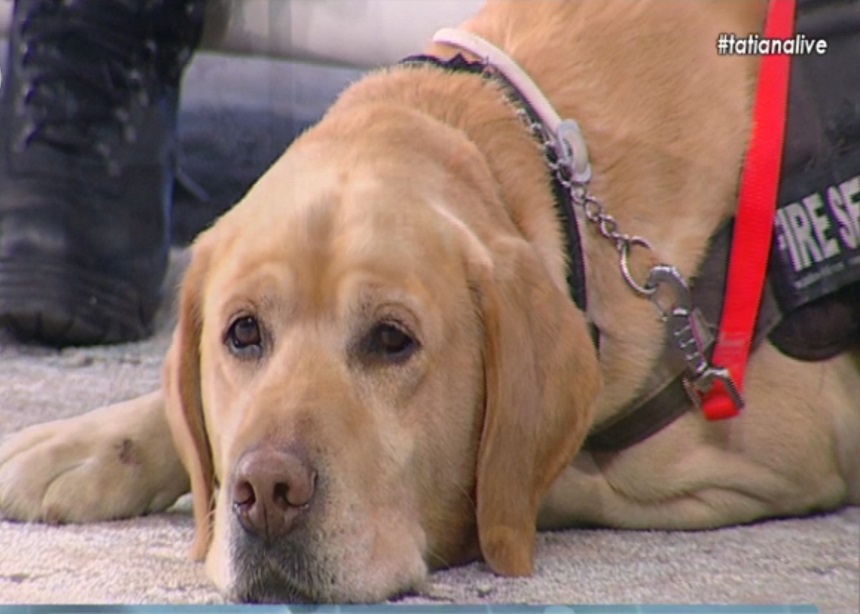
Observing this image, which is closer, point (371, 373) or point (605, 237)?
point (371, 373)

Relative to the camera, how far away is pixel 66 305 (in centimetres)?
163

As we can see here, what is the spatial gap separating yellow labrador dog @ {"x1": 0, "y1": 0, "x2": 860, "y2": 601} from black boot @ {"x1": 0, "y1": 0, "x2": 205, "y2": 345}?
33cm

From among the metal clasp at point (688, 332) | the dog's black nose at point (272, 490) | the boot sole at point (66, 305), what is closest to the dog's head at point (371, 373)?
the dog's black nose at point (272, 490)

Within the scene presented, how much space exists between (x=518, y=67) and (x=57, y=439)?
19.6 inches

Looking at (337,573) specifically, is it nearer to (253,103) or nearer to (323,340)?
(323,340)

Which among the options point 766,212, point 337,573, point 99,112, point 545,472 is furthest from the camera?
point 99,112

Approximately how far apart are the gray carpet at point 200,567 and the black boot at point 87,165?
7 cm

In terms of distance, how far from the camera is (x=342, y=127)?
1.20m

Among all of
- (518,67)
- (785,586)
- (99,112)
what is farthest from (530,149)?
(99,112)

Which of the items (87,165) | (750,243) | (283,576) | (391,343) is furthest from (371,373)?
(87,165)

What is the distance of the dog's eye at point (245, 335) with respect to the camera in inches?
43.3

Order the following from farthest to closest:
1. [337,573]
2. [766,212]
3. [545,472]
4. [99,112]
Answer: [99,112] → [766,212] → [545,472] → [337,573]

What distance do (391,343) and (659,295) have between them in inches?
10.8

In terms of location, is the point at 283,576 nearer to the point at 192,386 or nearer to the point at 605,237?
the point at 192,386
